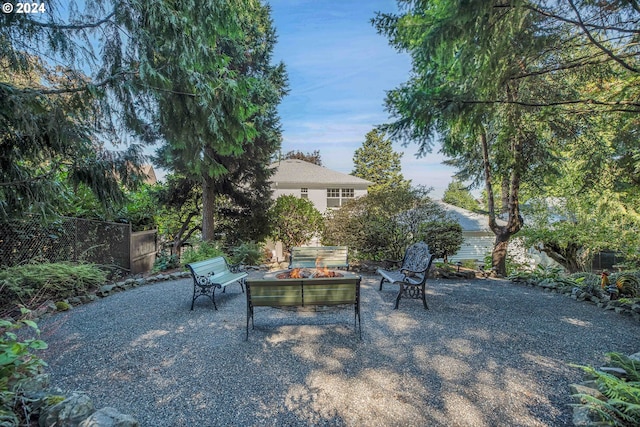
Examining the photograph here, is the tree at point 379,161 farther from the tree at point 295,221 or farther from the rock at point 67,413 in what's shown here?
the rock at point 67,413

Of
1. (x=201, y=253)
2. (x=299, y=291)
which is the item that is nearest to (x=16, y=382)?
(x=299, y=291)

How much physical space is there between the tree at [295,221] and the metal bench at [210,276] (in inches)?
180

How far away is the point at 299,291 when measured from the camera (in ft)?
12.8

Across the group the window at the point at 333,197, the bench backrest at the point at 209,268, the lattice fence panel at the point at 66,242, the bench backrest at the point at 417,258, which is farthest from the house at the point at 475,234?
the lattice fence panel at the point at 66,242

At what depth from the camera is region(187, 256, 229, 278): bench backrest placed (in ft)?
17.1

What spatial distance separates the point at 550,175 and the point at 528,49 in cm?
583

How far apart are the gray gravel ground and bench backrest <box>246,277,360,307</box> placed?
46cm

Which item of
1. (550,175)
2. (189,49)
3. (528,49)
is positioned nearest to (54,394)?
(189,49)

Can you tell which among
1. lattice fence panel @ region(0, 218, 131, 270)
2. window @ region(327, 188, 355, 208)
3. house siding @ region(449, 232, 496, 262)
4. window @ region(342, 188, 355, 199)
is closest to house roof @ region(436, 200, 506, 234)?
house siding @ region(449, 232, 496, 262)

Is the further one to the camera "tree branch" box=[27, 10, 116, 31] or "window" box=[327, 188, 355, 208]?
"window" box=[327, 188, 355, 208]

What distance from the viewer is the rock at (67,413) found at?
6.60ft

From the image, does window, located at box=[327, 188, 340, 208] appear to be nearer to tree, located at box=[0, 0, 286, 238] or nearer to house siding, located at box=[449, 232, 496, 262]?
house siding, located at box=[449, 232, 496, 262]

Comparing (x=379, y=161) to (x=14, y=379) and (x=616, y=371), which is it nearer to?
(x=616, y=371)

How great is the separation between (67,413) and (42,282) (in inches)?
165
